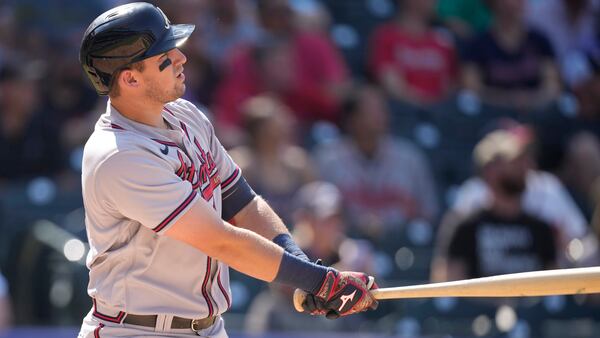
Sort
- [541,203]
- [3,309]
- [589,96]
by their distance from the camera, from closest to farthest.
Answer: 1. [3,309]
2. [541,203]
3. [589,96]

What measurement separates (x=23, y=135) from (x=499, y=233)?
3185 mm

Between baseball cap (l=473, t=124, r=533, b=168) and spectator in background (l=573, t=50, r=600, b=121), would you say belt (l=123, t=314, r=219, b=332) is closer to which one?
baseball cap (l=473, t=124, r=533, b=168)

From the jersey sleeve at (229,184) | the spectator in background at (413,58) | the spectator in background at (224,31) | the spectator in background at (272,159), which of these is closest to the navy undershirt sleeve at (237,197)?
the jersey sleeve at (229,184)

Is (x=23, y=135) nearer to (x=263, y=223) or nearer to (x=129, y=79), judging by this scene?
(x=263, y=223)

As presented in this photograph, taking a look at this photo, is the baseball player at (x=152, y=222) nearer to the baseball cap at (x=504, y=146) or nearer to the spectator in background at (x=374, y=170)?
the baseball cap at (x=504, y=146)

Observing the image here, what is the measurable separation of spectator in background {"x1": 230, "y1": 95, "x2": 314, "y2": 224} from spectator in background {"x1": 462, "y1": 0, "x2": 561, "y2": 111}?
2112 millimetres

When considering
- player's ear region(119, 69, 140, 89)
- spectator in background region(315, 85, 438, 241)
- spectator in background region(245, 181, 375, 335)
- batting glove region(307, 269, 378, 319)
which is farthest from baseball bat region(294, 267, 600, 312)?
spectator in background region(315, 85, 438, 241)

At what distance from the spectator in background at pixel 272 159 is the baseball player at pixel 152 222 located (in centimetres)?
331

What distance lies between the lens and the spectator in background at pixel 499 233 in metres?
6.98

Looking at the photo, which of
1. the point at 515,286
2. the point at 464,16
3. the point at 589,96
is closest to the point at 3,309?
the point at 515,286

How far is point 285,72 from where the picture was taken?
827cm

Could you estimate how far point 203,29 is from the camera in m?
8.47

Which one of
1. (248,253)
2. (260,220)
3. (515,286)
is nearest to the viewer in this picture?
(248,253)

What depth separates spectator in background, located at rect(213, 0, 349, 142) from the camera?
8.12 metres
